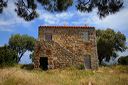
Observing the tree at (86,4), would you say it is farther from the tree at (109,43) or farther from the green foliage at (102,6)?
the tree at (109,43)

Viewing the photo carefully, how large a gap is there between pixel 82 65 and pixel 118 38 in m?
19.9

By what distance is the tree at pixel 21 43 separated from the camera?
53.8 metres

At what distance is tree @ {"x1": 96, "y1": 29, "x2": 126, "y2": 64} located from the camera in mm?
48094

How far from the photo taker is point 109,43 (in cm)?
4828

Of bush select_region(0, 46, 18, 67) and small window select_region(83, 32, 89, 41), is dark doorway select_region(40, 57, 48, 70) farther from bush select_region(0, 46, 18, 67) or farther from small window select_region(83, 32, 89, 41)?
small window select_region(83, 32, 89, 41)

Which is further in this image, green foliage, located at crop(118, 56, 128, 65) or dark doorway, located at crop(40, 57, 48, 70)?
green foliage, located at crop(118, 56, 128, 65)

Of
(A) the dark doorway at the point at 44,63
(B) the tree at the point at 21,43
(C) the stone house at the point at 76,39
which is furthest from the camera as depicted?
(B) the tree at the point at 21,43

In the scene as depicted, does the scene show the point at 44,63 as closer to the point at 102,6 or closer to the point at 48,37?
the point at 48,37

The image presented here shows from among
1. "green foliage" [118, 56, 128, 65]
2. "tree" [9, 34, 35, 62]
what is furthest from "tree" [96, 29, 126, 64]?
"tree" [9, 34, 35, 62]

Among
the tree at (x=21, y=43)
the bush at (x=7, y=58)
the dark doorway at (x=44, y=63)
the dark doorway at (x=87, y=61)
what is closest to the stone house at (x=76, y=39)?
the dark doorway at (x=87, y=61)

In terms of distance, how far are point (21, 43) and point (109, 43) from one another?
1580cm

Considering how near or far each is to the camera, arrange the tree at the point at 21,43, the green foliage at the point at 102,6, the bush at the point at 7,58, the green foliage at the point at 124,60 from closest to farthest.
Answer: the green foliage at the point at 102,6 → the bush at the point at 7,58 → the green foliage at the point at 124,60 → the tree at the point at 21,43

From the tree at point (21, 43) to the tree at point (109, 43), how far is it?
13.1 metres

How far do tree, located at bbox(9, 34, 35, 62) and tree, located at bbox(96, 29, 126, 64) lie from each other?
1305 centimetres
